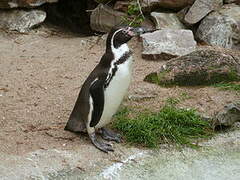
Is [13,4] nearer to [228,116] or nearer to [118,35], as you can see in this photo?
[118,35]

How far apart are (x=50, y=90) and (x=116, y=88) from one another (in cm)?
129

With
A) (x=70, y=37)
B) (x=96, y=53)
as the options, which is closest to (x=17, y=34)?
(x=70, y=37)

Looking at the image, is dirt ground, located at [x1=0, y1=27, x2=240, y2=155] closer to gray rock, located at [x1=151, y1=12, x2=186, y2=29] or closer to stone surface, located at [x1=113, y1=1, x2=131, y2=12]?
gray rock, located at [x1=151, y1=12, x2=186, y2=29]

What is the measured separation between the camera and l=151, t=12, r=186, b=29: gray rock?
20.0ft

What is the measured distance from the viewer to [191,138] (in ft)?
12.9

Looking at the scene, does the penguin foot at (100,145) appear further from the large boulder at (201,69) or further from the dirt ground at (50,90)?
the large boulder at (201,69)

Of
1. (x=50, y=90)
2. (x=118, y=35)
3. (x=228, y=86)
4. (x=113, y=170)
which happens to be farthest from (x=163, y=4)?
(x=113, y=170)

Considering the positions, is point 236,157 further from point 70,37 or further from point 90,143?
point 70,37

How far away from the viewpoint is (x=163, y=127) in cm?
397

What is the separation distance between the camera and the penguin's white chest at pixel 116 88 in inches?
143

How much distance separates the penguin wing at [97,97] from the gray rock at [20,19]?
302 cm

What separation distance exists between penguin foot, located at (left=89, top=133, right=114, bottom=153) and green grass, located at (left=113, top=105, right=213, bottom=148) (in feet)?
0.66

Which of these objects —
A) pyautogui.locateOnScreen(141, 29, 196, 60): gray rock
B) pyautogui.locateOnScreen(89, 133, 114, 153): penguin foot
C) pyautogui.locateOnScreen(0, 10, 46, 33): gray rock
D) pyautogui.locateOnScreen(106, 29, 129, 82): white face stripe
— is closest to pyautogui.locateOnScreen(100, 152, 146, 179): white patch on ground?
pyautogui.locateOnScreen(89, 133, 114, 153): penguin foot

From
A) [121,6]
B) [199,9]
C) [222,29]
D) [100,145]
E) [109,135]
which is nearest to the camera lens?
[100,145]
